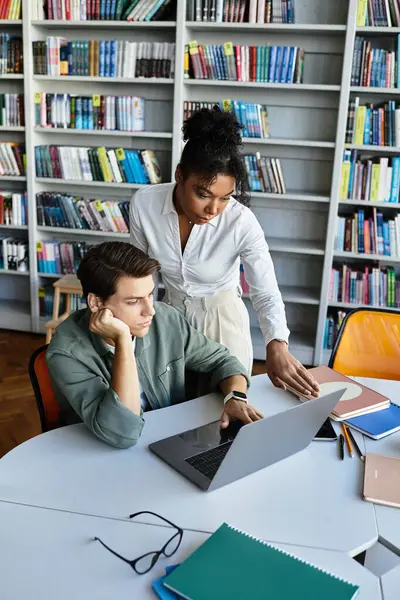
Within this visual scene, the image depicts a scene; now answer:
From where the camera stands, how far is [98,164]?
154 inches

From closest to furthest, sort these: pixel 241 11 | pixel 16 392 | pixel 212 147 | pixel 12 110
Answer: pixel 212 147 < pixel 16 392 < pixel 241 11 < pixel 12 110

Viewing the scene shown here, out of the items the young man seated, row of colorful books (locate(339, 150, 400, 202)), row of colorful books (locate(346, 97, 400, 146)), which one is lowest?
the young man seated

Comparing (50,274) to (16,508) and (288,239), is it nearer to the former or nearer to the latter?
(288,239)

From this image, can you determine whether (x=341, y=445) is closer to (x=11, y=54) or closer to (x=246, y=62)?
(x=246, y=62)

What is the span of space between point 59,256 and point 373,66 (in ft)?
7.74

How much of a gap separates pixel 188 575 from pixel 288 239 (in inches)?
127

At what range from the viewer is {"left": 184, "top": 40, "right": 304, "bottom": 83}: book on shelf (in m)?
3.53

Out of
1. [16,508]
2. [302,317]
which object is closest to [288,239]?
[302,317]

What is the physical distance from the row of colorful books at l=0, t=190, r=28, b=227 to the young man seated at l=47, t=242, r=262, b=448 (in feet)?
8.89

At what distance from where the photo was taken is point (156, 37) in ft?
12.5

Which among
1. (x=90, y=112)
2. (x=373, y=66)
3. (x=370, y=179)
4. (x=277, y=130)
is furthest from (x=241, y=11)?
(x=370, y=179)

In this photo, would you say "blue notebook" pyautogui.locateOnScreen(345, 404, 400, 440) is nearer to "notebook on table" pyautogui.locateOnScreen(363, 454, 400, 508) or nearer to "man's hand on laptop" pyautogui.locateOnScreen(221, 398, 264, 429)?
"notebook on table" pyautogui.locateOnScreen(363, 454, 400, 508)

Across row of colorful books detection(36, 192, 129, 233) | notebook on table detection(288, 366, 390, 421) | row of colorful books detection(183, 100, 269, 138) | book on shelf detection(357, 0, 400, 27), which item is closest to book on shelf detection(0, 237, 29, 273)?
row of colorful books detection(36, 192, 129, 233)

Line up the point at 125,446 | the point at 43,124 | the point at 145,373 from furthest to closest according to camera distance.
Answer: the point at 43,124
the point at 145,373
the point at 125,446
